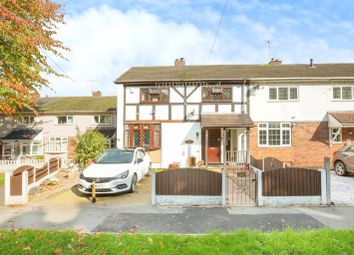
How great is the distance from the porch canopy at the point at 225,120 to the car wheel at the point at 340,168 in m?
5.06

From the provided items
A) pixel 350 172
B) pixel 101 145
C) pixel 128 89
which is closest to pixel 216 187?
pixel 350 172

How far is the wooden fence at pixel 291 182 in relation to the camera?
841cm

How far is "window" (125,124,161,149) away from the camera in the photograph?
1825cm

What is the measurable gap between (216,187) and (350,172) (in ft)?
31.2

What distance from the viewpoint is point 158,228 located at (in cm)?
629

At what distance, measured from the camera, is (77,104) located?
28922mm

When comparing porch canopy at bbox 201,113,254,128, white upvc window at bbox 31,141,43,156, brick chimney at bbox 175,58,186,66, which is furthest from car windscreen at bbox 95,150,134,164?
white upvc window at bbox 31,141,43,156

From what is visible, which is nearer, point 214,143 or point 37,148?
point 214,143

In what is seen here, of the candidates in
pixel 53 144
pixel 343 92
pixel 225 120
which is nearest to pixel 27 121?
pixel 53 144

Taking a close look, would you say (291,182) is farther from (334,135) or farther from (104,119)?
(104,119)

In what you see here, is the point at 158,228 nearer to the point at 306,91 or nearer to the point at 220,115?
the point at 220,115

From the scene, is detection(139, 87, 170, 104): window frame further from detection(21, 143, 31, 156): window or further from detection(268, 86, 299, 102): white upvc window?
detection(21, 143, 31, 156): window

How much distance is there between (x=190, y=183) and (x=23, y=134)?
2379cm

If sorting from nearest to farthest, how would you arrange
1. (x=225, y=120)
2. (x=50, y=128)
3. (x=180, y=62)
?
1. (x=225, y=120)
2. (x=180, y=62)
3. (x=50, y=128)
